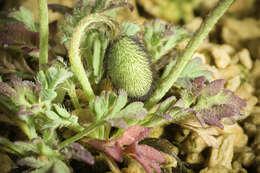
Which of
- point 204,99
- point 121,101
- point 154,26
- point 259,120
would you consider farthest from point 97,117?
point 259,120

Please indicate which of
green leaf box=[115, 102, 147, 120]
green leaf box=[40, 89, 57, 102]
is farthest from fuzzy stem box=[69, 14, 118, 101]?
green leaf box=[115, 102, 147, 120]

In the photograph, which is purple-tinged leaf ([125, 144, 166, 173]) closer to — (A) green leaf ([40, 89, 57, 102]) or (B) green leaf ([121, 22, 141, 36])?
(A) green leaf ([40, 89, 57, 102])

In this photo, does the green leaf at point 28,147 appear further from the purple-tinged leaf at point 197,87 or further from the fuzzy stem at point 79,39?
the purple-tinged leaf at point 197,87

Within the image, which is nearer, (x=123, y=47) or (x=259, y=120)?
(x=123, y=47)

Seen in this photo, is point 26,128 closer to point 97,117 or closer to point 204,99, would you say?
point 97,117

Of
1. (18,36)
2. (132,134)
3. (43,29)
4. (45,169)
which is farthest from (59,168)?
(18,36)
